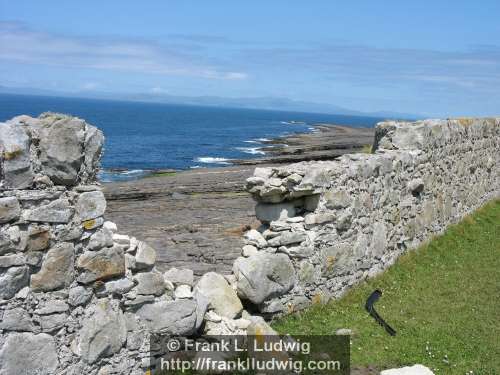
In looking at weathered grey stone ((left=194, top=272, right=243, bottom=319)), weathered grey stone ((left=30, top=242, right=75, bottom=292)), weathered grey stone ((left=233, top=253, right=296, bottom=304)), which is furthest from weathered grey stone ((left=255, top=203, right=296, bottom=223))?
weathered grey stone ((left=30, top=242, right=75, bottom=292))

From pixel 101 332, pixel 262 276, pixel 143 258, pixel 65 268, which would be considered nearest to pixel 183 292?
pixel 143 258

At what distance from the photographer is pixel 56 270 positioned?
239 inches

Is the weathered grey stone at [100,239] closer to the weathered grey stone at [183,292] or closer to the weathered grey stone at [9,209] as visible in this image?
the weathered grey stone at [9,209]

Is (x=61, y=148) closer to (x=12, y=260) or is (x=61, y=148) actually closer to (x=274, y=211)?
(x=12, y=260)

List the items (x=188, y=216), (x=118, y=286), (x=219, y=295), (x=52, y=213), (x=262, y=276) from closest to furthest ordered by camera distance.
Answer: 1. (x=52, y=213)
2. (x=118, y=286)
3. (x=219, y=295)
4. (x=262, y=276)
5. (x=188, y=216)

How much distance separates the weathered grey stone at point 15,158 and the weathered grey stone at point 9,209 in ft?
0.46

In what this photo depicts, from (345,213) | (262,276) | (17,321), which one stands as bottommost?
(262,276)

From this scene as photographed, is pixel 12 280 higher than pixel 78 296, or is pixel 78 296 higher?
pixel 12 280

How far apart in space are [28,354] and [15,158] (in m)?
2.09

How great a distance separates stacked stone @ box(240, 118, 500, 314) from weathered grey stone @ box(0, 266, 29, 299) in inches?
146

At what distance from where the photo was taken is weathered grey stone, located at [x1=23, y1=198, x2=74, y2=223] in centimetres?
584

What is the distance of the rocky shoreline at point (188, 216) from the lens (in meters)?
12.8

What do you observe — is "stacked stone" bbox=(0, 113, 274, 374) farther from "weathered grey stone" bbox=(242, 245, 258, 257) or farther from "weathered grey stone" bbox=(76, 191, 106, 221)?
"weathered grey stone" bbox=(242, 245, 258, 257)

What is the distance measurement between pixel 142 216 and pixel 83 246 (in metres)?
13.6
